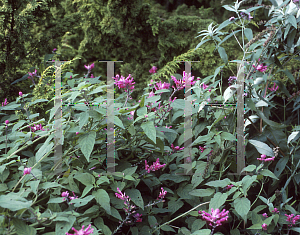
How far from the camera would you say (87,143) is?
104 centimetres

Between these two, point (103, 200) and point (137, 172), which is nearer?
point (103, 200)

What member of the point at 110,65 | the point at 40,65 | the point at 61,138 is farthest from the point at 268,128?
the point at 40,65

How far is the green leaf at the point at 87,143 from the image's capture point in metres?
1.01

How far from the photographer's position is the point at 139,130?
Answer: 1.23m

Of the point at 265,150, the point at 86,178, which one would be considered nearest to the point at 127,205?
the point at 86,178

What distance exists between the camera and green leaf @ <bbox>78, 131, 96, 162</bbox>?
39.9 inches

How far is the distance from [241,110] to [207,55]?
1671 mm

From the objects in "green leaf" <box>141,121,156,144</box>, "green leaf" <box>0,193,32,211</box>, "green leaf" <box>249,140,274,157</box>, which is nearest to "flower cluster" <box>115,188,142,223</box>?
"green leaf" <box>141,121,156,144</box>

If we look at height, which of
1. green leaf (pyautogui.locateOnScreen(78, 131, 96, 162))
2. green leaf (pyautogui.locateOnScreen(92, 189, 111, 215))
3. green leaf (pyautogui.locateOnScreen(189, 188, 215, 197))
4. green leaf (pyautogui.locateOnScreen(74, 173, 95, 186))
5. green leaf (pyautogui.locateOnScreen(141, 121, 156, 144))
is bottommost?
green leaf (pyautogui.locateOnScreen(189, 188, 215, 197))

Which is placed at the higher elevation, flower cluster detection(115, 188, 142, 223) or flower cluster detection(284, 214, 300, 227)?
flower cluster detection(115, 188, 142, 223)

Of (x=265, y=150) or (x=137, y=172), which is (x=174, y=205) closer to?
(x=137, y=172)

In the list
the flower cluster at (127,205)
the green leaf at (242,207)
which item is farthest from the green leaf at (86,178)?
the green leaf at (242,207)

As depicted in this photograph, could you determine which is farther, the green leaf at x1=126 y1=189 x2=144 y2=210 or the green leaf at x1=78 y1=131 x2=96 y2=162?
the green leaf at x1=126 y1=189 x2=144 y2=210

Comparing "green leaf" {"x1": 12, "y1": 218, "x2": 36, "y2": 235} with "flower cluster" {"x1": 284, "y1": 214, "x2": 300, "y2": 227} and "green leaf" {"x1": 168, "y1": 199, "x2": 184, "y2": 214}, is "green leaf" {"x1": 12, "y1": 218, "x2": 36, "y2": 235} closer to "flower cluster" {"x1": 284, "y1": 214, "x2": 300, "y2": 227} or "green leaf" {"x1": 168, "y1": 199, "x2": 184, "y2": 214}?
"green leaf" {"x1": 168, "y1": 199, "x2": 184, "y2": 214}
